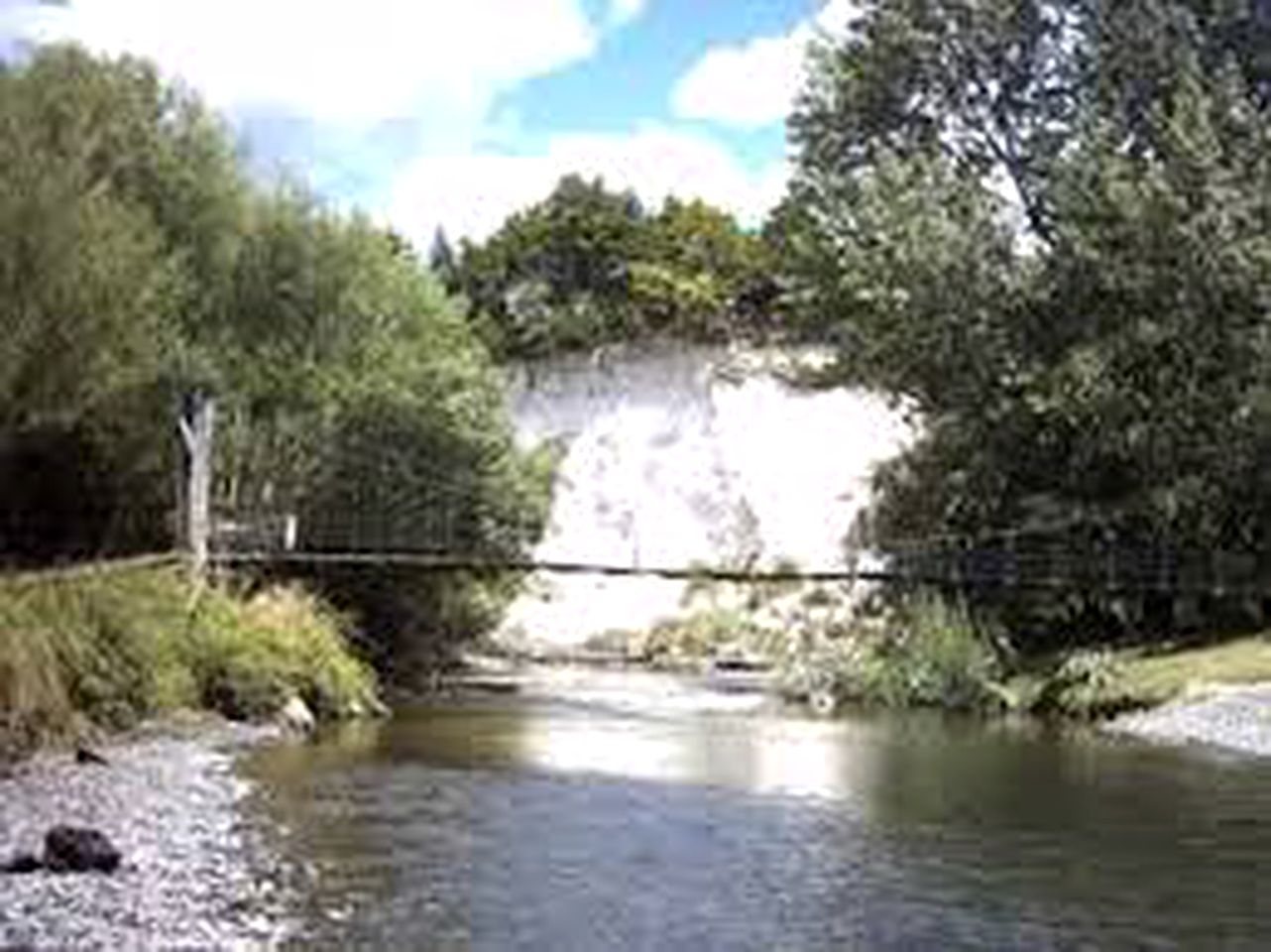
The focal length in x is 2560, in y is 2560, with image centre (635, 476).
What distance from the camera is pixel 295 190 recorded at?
2066 inches

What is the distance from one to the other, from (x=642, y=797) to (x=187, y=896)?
963 centimetres

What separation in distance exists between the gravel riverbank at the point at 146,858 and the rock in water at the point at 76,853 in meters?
0.18

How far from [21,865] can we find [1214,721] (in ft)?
79.5

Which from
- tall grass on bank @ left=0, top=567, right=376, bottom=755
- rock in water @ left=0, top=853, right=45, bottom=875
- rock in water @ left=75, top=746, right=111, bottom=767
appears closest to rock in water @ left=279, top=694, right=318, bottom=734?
tall grass on bank @ left=0, top=567, right=376, bottom=755

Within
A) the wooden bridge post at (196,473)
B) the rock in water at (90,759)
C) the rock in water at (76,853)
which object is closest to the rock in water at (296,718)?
the wooden bridge post at (196,473)

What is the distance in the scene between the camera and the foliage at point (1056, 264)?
161 ft

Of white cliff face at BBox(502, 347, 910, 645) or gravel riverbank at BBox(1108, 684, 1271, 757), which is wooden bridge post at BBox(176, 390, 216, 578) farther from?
white cliff face at BBox(502, 347, 910, 645)

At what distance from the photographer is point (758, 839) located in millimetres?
25812

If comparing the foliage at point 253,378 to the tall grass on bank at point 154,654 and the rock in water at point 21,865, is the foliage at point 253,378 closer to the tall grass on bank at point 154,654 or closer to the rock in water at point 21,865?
the tall grass on bank at point 154,654

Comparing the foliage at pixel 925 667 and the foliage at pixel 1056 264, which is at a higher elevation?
the foliage at pixel 1056 264

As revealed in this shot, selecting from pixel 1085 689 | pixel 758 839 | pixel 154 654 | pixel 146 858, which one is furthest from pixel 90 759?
pixel 1085 689

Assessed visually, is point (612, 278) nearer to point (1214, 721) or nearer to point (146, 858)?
point (1214, 721)

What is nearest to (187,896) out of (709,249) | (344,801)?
(344,801)

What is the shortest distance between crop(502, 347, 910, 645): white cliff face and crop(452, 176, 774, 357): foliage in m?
0.93
